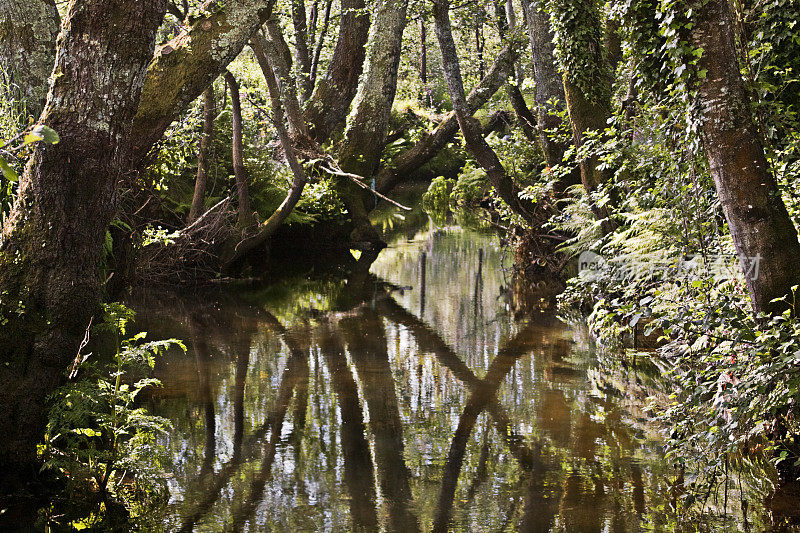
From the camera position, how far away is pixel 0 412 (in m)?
4.61

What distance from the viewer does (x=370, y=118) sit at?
15172mm

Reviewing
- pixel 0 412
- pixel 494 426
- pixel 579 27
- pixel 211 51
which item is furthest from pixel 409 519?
pixel 579 27

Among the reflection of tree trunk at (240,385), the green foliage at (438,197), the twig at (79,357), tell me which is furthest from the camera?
the green foliage at (438,197)

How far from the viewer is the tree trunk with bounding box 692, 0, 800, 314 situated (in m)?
4.29

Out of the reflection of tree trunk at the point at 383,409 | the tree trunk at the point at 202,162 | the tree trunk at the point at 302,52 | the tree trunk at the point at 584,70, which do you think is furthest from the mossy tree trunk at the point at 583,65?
the tree trunk at the point at 302,52

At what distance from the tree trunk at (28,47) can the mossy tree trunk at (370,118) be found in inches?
353

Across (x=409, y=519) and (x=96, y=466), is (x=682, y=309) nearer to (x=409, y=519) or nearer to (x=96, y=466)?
(x=409, y=519)

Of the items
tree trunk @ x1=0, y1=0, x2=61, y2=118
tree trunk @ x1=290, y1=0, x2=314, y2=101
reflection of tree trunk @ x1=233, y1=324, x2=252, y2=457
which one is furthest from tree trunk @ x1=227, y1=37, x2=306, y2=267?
tree trunk @ x1=290, y1=0, x2=314, y2=101

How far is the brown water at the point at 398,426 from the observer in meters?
4.55

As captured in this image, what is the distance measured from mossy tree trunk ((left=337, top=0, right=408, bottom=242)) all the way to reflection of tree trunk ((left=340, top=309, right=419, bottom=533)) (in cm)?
559

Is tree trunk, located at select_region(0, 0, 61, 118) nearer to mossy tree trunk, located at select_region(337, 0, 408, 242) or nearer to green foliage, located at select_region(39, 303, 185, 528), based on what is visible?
green foliage, located at select_region(39, 303, 185, 528)

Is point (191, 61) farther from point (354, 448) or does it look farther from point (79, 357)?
point (354, 448)

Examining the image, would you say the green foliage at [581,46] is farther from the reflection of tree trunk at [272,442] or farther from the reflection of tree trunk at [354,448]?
the reflection of tree trunk at [272,442]

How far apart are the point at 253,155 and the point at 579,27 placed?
20.3 feet
